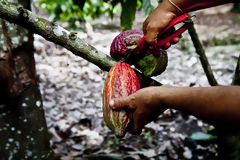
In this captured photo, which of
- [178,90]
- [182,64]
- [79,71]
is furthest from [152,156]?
[182,64]

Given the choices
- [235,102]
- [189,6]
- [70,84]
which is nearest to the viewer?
[235,102]

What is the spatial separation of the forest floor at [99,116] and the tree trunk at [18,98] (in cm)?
26

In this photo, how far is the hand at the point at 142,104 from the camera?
2.89 ft

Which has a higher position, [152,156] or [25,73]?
[25,73]

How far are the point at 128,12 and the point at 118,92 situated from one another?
0.63 m

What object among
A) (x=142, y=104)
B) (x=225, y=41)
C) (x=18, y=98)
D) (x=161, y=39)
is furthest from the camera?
(x=225, y=41)

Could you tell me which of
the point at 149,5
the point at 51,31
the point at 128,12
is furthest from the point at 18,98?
the point at 149,5

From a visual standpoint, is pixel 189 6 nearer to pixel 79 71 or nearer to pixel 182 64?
pixel 79 71

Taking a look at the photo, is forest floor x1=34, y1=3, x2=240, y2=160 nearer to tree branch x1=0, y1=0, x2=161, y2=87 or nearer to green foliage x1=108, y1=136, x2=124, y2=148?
green foliage x1=108, y1=136, x2=124, y2=148

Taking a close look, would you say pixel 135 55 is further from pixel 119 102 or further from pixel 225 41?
pixel 225 41

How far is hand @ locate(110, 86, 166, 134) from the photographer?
2.89 feet

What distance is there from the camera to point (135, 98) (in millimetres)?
920

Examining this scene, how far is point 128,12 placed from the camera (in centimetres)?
143

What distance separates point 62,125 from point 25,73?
919 mm
